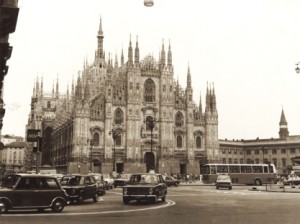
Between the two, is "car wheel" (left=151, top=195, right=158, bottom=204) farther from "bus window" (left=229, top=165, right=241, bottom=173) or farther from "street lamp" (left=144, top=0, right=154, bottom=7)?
"bus window" (left=229, top=165, right=241, bottom=173)

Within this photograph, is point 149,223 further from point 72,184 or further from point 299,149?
point 299,149

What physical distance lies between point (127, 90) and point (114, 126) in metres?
6.29

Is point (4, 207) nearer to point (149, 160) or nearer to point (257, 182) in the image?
point (257, 182)

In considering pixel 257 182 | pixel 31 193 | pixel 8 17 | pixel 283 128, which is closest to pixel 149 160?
pixel 257 182

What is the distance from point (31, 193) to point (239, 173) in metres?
40.1

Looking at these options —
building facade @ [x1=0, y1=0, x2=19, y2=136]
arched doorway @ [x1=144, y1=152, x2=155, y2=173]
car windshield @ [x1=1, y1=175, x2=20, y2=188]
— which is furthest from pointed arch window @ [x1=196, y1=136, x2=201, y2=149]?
car windshield @ [x1=1, y1=175, x2=20, y2=188]

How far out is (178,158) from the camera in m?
72.9

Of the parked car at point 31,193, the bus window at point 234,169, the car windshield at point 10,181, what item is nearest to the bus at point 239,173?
the bus window at point 234,169

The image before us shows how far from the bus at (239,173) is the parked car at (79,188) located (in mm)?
31789

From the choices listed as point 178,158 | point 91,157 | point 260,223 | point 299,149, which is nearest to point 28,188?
point 260,223

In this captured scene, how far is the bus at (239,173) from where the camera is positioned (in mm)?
52906

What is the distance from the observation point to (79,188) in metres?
21.5

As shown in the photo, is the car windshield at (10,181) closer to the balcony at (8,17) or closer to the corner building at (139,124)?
the balcony at (8,17)

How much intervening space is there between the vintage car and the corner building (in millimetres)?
43321
